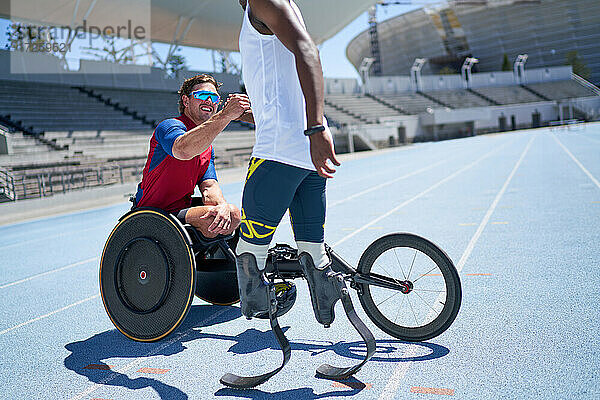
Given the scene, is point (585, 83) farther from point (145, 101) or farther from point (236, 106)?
point (236, 106)

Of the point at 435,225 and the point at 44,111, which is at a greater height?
the point at 44,111

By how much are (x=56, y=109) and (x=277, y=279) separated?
25.5 meters

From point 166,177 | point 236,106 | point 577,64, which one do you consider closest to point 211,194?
point 166,177

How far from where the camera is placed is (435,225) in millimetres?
6738

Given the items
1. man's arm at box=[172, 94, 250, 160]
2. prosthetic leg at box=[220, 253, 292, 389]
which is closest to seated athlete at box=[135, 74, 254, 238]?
man's arm at box=[172, 94, 250, 160]

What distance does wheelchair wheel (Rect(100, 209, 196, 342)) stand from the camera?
2.92 meters

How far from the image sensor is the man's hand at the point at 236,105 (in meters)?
2.58

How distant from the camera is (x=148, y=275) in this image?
10.0 feet

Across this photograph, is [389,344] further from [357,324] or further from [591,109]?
[591,109]

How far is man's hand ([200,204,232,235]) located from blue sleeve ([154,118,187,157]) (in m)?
0.45

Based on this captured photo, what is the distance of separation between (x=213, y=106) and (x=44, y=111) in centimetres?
2416

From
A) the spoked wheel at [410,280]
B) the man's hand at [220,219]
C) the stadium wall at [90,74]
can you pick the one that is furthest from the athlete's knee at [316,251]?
the stadium wall at [90,74]

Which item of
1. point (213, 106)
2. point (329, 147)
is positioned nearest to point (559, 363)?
point (329, 147)

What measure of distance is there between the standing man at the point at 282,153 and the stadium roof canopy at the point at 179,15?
2835cm
